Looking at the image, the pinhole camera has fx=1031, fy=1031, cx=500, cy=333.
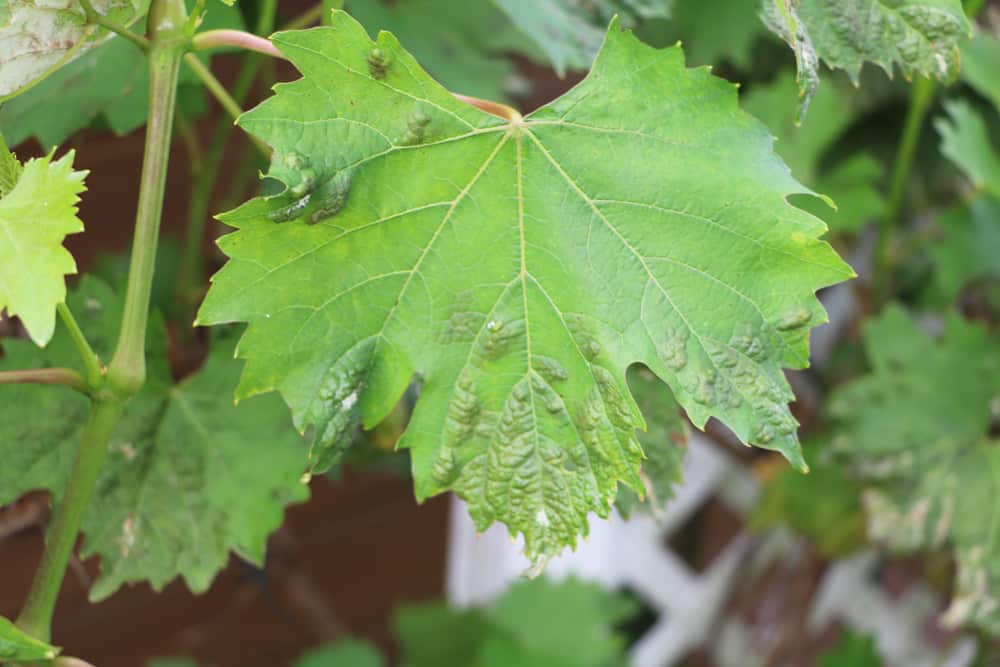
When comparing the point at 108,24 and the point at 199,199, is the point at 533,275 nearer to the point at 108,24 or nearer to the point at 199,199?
the point at 108,24

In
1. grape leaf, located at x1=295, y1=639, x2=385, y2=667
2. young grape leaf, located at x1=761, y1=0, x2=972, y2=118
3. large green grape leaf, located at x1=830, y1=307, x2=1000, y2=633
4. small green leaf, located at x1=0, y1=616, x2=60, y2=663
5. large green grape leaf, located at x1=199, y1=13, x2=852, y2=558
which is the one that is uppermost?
young grape leaf, located at x1=761, y1=0, x2=972, y2=118

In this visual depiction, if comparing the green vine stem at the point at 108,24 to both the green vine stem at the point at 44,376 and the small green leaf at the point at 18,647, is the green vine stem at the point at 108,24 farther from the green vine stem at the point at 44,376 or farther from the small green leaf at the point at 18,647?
the small green leaf at the point at 18,647

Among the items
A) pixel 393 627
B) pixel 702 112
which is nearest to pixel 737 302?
pixel 702 112

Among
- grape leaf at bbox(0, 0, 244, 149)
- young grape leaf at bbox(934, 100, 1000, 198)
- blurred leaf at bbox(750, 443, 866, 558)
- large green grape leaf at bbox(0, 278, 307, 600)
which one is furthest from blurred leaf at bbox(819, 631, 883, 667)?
grape leaf at bbox(0, 0, 244, 149)

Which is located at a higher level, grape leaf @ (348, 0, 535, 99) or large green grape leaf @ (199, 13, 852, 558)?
large green grape leaf @ (199, 13, 852, 558)

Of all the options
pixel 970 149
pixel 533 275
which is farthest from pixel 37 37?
pixel 970 149

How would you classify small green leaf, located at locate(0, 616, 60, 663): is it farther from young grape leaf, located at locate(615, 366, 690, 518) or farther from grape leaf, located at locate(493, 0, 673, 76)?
grape leaf, located at locate(493, 0, 673, 76)
